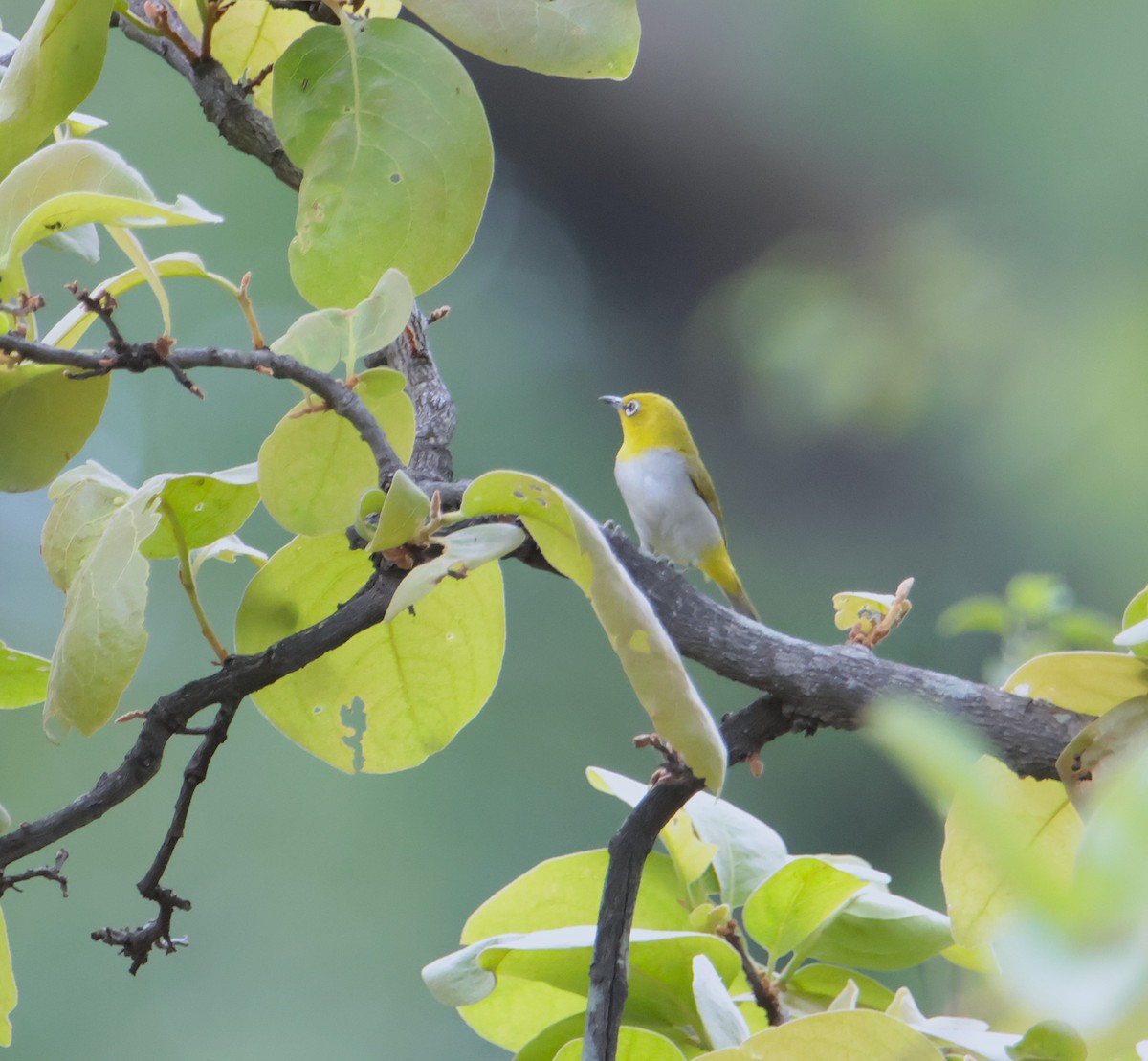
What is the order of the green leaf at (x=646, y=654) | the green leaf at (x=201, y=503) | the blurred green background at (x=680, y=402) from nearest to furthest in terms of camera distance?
the green leaf at (x=646, y=654), the green leaf at (x=201, y=503), the blurred green background at (x=680, y=402)

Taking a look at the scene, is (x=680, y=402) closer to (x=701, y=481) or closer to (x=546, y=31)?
(x=701, y=481)

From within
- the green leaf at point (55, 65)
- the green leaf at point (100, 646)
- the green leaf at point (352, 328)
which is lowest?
the green leaf at point (100, 646)

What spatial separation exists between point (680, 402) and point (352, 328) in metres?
1.97

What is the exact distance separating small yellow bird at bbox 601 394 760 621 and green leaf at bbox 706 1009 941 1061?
3.22 ft

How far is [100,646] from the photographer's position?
10.9 inches

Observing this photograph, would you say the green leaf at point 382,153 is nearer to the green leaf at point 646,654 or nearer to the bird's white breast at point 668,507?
the green leaf at point 646,654

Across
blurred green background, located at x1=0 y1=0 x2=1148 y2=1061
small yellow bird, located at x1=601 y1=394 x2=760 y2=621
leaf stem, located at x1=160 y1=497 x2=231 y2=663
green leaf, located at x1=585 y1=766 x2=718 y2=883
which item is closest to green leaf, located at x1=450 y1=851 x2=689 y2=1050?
green leaf, located at x1=585 y1=766 x2=718 y2=883

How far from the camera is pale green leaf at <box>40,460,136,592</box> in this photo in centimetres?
37

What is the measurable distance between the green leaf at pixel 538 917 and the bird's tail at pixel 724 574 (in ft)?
3.01

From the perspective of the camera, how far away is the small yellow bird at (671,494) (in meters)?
1.27

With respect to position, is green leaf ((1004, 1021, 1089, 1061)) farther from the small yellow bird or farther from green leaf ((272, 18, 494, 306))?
the small yellow bird

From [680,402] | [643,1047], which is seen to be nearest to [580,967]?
[643,1047]

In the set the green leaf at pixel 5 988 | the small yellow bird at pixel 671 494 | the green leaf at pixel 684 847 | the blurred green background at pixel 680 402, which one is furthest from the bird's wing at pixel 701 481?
the green leaf at pixel 5 988

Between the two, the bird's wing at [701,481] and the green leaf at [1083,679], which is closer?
the green leaf at [1083,679]
